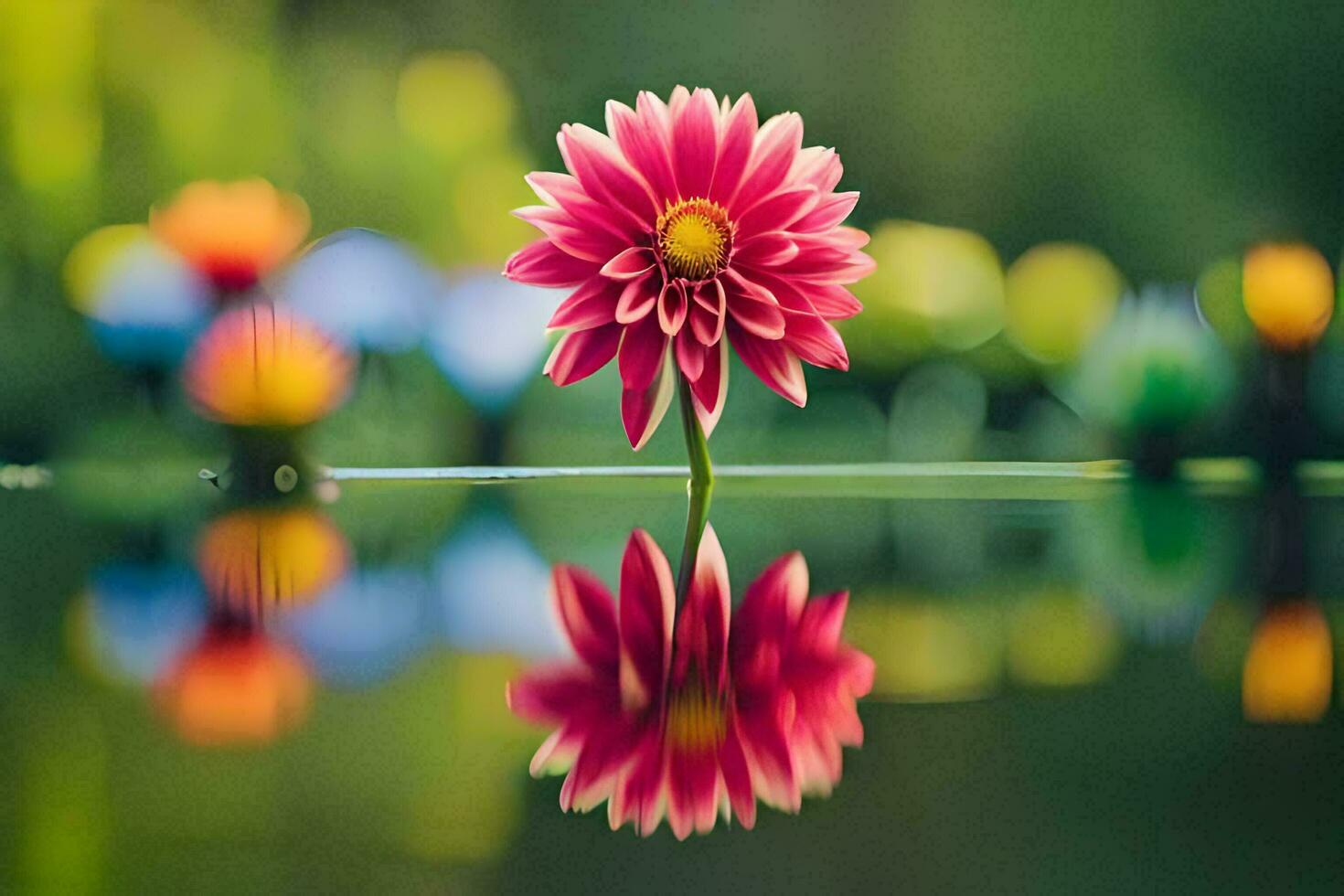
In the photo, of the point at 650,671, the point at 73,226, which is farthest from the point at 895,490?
the point at 73,226

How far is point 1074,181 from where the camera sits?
72 centimetres

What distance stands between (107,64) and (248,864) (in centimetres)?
74

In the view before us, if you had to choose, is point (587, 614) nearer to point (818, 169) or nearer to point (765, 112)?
point (818, 169)

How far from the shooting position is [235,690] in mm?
190

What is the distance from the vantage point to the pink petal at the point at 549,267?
0.41 meters

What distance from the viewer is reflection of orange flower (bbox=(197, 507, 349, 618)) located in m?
0.28

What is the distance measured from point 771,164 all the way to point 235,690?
30cm

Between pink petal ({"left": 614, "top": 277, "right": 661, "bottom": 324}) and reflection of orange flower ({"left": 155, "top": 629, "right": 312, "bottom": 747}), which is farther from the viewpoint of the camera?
pink petal ({"left": 614, "top": 277, "right": 661, "bottom": 324})

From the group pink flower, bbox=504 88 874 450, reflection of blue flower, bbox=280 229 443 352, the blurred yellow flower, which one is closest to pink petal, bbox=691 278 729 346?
pink flower, bbox=504 88 874 450

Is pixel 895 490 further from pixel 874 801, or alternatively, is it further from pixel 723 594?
pixel 874 801

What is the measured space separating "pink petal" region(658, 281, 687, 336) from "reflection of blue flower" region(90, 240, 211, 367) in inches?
16.4

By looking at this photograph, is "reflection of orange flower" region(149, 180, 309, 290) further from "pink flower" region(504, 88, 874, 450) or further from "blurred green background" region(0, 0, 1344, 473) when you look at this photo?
"pink flower" region(504, 88, 874, 450)

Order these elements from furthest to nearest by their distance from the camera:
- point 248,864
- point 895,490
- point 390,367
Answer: point 390,367 → point 895,490 → point 248,864

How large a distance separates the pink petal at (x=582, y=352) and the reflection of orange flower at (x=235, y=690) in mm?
199
